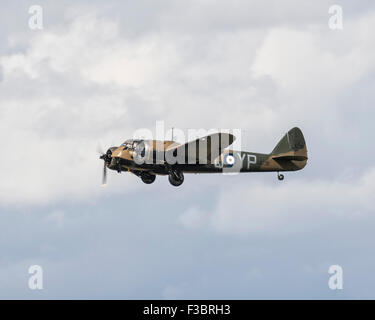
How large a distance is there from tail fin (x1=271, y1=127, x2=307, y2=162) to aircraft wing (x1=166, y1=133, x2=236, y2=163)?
18.7 ft

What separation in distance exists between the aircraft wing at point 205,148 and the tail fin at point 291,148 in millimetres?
5692

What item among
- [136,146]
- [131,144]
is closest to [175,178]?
[136,146]

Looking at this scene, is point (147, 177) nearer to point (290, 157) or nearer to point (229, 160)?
point (229, 160)

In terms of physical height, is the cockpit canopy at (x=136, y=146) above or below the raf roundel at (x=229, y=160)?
above

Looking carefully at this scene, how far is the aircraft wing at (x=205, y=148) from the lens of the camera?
161 ft

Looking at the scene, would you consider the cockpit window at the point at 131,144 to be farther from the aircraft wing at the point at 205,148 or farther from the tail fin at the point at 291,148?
the tail fin at the point at 291,148

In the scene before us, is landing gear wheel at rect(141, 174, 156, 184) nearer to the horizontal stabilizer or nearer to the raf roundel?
the raf roundel

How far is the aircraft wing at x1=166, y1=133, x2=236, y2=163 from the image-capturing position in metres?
48.9

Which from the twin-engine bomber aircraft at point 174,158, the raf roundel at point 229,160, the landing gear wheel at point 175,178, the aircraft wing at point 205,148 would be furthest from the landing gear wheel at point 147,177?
the raf roundel at point 229,160
